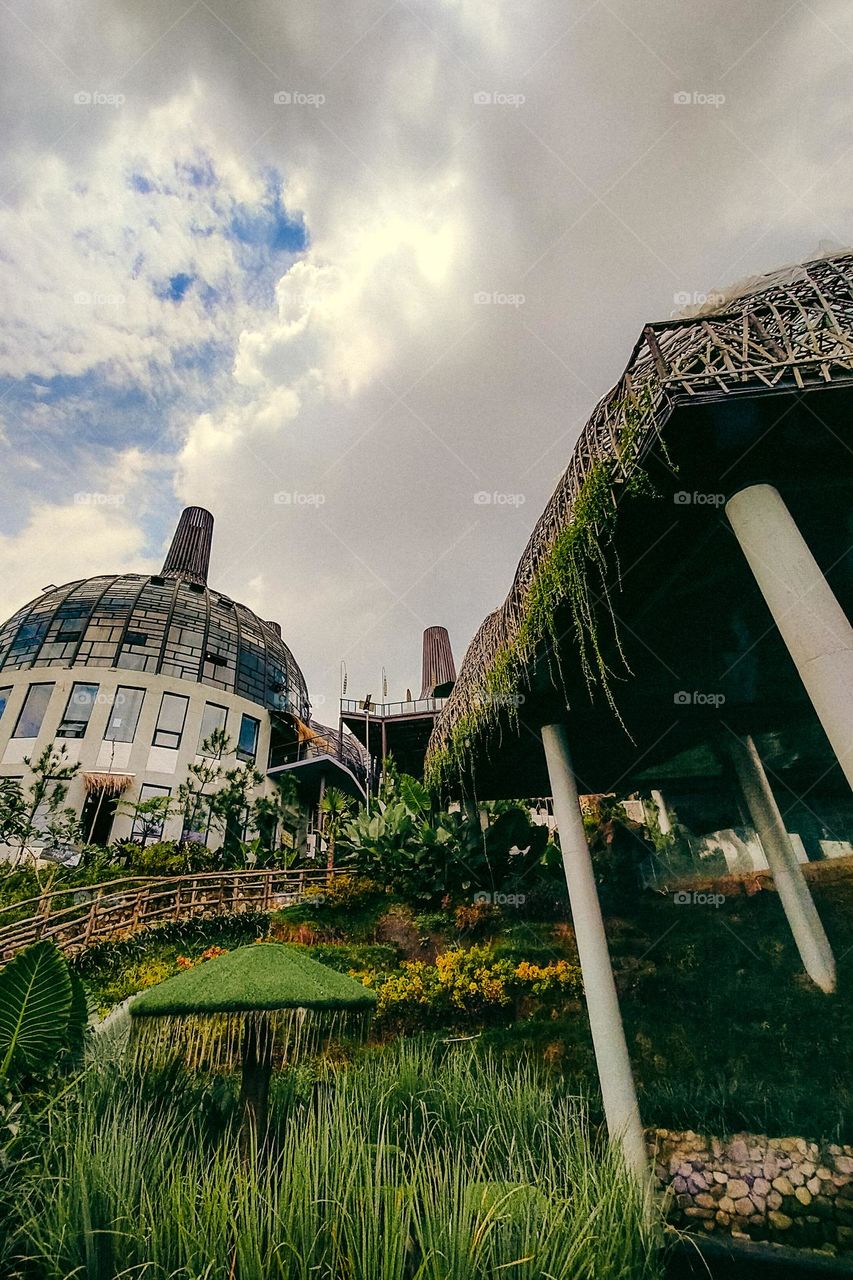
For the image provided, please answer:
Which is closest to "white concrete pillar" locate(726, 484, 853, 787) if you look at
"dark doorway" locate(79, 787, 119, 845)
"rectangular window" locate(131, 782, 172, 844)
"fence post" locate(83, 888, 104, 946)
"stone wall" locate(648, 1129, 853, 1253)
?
"stone wall" locate(648, 1129, 853, 1253)

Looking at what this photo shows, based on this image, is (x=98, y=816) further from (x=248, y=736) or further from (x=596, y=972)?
(x=596, y=972)

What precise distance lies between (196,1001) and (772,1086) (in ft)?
22.3

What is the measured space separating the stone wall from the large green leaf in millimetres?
5828

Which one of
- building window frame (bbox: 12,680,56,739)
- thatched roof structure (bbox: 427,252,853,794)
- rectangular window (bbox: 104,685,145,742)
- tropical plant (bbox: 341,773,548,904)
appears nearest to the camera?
thatched roof structure (bbox: 427,252,853,794)

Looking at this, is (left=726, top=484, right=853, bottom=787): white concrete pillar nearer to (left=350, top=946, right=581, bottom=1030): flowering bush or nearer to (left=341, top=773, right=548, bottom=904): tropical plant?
(left=350, top=946, right=581, bottom=1030): flowering bush

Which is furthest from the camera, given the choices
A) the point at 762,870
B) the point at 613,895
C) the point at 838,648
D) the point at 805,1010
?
the point at 762,870

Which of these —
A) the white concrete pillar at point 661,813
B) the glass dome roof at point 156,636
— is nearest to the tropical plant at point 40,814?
the glass dome roof at point 156,636

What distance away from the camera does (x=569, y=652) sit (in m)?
6.31

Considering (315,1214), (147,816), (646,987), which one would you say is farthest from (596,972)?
(147,816)

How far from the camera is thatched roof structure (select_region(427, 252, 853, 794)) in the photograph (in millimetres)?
3816

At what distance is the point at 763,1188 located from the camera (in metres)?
5.43

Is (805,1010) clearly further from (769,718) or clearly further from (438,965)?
(438,965)

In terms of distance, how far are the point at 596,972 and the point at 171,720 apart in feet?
76.4

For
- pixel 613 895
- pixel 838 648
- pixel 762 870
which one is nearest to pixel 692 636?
pixel 838 648
